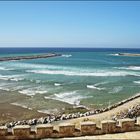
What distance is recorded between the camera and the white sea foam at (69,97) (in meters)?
26.9

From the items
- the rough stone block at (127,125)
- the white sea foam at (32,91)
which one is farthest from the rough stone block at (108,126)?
the white sea foam at (32,91)

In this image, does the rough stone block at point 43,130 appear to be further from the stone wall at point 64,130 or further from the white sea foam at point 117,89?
the white sea foam at point 117,89

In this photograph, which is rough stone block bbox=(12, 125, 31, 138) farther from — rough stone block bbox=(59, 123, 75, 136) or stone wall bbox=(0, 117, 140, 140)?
rough stone block bbox=(59, 123, 75, 136)

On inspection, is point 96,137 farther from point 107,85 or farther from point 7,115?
point 107,85

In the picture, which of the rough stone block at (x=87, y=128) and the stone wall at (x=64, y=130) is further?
the rough stone block at (x=87, y=128)

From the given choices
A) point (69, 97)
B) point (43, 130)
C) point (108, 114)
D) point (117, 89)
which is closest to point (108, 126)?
point (43, 130)

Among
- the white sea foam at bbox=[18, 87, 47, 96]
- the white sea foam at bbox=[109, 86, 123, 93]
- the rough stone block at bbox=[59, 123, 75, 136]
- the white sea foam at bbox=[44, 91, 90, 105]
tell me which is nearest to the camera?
the rough stone block at bbox=[59, 123, 75, 136]

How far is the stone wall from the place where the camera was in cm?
859

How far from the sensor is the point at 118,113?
68.0ft

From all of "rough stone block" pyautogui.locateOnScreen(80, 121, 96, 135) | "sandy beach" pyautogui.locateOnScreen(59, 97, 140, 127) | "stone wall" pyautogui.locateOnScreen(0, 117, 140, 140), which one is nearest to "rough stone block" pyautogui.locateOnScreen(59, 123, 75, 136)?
"stone wall" pyautogui.locateOnScreen(0, 117, 140, 140)

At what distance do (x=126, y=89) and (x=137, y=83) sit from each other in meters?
4.86

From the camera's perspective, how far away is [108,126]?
29.3ft

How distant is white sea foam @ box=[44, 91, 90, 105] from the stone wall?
17.3m

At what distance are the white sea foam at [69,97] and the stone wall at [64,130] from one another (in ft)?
56.8
